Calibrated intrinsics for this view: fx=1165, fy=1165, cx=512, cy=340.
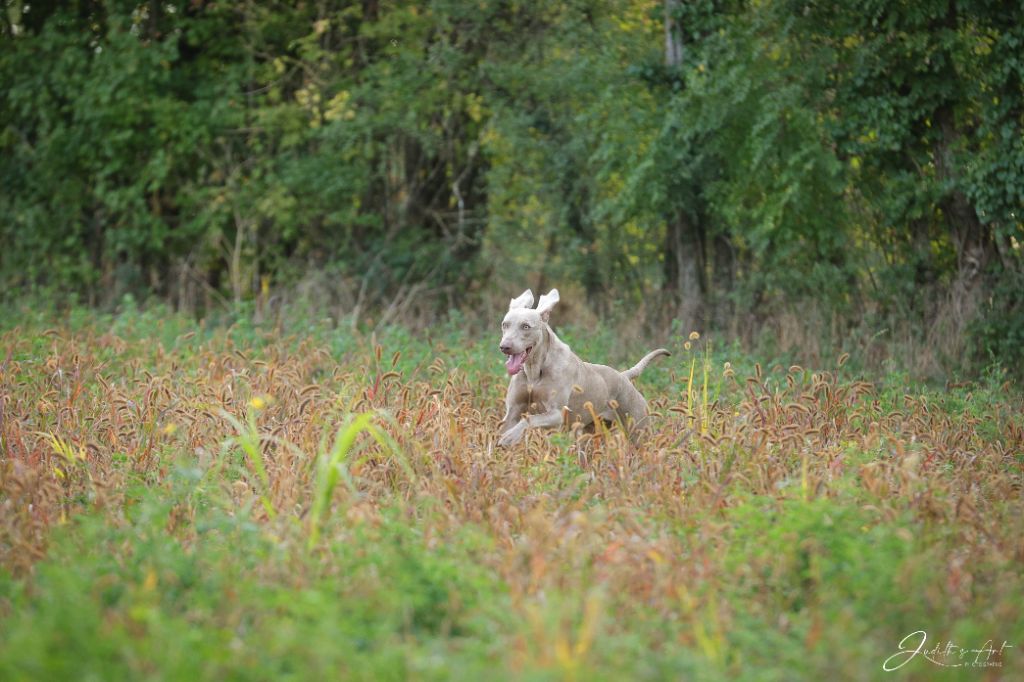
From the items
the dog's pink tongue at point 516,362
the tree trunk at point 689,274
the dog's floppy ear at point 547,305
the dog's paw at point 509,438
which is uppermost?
the dog's floppy ear at point 547,305

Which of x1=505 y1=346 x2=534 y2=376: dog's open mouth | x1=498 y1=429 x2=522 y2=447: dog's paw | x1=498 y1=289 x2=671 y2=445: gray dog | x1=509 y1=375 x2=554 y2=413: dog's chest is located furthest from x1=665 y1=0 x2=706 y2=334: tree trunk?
x1=498 y1=429 x2=522 y2=447: dog's paw

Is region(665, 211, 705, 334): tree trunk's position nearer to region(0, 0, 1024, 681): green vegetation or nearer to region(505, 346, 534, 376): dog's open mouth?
region(0, 0, 1024, 681): green vegetation

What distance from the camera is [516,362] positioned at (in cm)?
825

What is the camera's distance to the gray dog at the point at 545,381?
27.1ft

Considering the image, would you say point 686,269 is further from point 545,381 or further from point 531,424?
point 531,424

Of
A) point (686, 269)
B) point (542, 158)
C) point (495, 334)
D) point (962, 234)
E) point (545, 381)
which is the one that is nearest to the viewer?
point (545, 381)

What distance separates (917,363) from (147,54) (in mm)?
12681

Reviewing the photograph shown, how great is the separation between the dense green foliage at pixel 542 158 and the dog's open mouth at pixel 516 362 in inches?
153

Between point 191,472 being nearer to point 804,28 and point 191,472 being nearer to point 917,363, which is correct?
point 917,363

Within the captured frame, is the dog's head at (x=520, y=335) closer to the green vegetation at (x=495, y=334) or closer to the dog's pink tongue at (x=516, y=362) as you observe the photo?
the dog's pink tongue at (x=516, y=362)
